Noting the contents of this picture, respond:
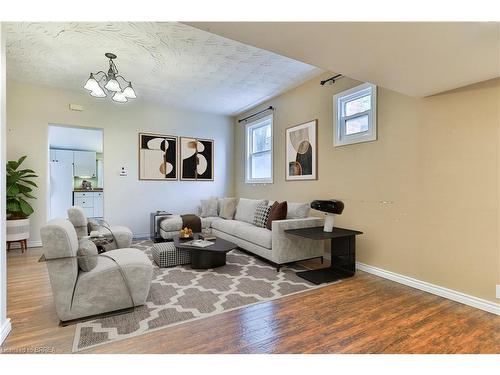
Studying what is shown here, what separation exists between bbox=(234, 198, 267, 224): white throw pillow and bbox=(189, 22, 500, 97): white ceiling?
109 inches

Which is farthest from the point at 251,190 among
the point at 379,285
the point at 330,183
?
the point at 379,285

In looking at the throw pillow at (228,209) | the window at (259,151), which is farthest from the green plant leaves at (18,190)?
the window at (259,151)

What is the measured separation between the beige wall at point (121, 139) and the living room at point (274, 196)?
0.03 metres

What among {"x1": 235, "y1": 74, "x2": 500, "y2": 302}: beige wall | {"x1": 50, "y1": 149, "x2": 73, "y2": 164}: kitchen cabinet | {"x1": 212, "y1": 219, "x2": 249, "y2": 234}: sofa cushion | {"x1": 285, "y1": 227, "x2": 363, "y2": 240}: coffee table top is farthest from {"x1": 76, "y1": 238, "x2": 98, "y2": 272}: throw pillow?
{"x1": 50, "y1": 149, "x2": 73, "y2": 164}: kitchen cabinet

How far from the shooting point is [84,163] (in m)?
8.01

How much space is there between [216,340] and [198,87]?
13.0 ft

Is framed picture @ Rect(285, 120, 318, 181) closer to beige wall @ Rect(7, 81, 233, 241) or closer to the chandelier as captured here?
beige wall @ Rect(7, 81, 233, 241)

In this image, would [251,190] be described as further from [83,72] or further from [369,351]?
[369,351]

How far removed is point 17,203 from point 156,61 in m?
3.13

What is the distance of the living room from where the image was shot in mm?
1830

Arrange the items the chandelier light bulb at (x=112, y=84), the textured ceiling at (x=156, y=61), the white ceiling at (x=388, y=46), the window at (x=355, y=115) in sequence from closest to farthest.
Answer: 1. the white ceiling at (x=388, y=46)
2. the textured ceiling at (x=156, y=61)
3. the chandelier light bulb at (x=112, y=84)
4. the window at (x=355, y=115)

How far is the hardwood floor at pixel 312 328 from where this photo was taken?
1.73 metres

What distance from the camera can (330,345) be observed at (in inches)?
68.9

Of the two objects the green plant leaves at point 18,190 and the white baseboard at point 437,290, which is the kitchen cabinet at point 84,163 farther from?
the white baseboard at point 437,290
